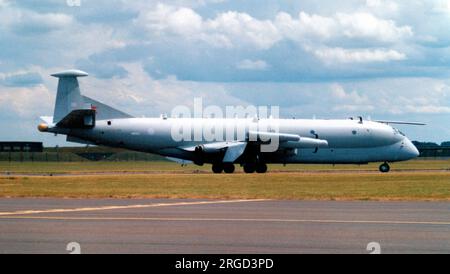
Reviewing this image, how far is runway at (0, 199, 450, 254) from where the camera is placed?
44.9 feet

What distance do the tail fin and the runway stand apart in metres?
34.2

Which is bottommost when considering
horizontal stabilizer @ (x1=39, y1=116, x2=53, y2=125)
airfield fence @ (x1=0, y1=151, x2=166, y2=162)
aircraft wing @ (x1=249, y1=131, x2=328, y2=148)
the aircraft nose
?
Result: airfield fence @ (x1=0, y1=151, x2=166, y2=162)

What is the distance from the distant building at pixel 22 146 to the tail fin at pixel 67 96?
46443 millimetres

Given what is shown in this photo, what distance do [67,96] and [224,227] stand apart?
43.2m

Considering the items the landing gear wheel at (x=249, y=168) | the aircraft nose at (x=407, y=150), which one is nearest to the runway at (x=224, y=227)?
the landing gear wheel at (x=249, y=168)

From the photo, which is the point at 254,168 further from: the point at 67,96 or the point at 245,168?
the point at 67,96

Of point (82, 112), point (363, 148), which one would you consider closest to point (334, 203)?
point (82, 112)

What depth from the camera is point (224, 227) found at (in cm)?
1673

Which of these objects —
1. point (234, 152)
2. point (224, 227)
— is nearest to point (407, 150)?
point (234, 152)

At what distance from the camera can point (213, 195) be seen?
29250 millimetres

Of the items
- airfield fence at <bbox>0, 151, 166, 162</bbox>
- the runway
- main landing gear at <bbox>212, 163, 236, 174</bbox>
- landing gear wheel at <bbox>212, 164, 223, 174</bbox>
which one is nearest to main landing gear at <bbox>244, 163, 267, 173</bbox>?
main landing gear at <bbox>212, 163, 236, 174</bbox>

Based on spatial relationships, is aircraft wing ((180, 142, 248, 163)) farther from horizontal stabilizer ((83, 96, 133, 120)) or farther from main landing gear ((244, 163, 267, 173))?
horizontal stabilizer ((83, 96, 133, 120))

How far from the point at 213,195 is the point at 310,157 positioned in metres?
31.4

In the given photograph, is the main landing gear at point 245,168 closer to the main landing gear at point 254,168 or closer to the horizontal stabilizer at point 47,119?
the main landing gear at point 254,168
